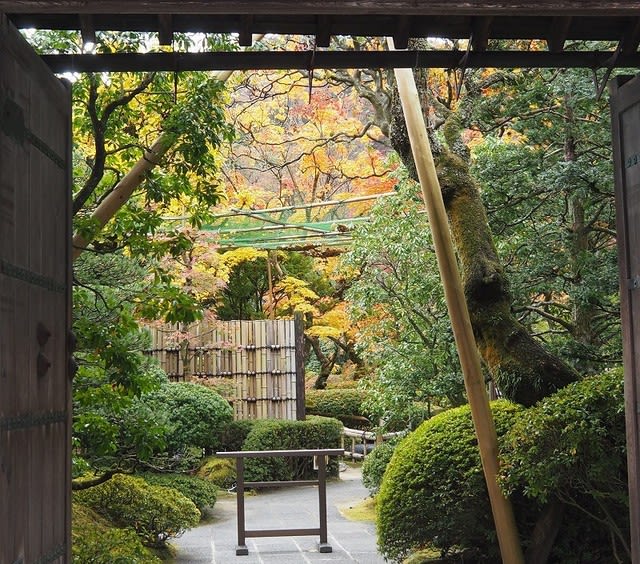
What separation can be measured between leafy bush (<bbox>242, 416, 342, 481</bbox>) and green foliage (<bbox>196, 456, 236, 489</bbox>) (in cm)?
38

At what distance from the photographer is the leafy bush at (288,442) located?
13141 millimetres

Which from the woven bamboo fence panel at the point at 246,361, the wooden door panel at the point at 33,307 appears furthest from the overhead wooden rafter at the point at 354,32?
the woven bamboo fence panel at the point at 246,361

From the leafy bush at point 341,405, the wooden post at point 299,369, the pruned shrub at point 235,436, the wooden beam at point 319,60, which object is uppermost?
the wooden beam at point 319,60

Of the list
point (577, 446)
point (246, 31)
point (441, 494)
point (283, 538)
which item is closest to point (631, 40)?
point (246, 31)

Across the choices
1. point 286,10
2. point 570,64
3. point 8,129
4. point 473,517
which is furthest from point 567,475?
point 8,129

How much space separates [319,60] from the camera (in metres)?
4.18

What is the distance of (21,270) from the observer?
11.1 ft

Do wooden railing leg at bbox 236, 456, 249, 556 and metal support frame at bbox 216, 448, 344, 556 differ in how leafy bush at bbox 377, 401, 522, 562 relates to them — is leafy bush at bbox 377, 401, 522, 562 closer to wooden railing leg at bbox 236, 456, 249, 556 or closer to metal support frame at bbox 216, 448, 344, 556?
metal support frame at bbox 216, 448, 344, 556

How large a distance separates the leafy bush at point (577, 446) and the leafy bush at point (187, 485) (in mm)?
4943

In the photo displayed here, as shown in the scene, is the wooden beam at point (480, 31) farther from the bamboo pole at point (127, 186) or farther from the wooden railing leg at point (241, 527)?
the wooden railing leg at point (241, 527)

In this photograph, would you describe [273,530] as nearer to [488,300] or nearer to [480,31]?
[488,300]

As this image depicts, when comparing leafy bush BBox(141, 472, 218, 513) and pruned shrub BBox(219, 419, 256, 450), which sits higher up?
pruned shrub BBox(219, 419, 256, 450)

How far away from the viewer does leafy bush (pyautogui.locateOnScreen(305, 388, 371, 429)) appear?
18.1 metres

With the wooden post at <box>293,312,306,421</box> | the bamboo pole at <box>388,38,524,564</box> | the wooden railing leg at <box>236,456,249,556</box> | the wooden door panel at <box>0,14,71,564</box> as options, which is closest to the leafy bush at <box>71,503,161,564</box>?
the wooden door panel at <box>0,14,71,564</box>
